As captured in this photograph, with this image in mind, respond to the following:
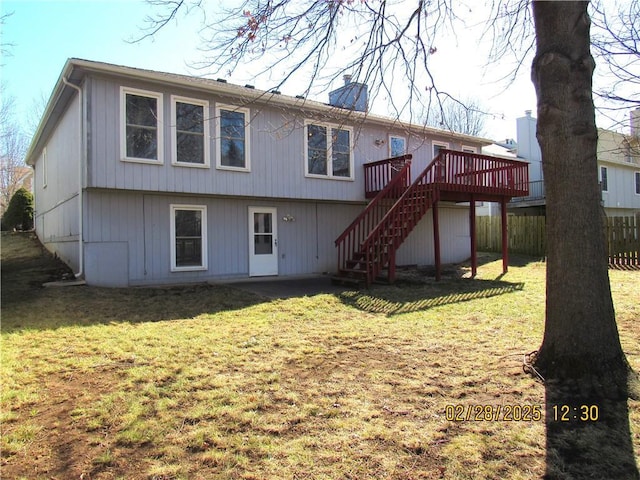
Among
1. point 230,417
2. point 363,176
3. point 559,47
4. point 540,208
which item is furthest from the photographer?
point 540,208

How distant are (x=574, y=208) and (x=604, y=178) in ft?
77.7

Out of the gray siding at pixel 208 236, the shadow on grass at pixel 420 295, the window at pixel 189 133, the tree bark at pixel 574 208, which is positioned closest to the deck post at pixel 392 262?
the shadow on grass at pixel 420 295

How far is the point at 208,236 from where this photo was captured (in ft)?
33.9

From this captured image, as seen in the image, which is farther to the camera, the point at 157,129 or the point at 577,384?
the point at 157,129

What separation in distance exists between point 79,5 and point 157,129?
14.6 feet

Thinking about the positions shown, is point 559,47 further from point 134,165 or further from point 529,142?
point 529,142

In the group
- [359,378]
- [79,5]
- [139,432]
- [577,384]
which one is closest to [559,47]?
[577,384]

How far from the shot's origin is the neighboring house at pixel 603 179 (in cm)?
2072

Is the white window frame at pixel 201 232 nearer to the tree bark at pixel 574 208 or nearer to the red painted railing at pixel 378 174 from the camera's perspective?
the red painted railing at pixel 378 174

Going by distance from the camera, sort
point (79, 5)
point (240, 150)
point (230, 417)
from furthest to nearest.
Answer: point (240, 150), point (79, 5), point (230, 417)

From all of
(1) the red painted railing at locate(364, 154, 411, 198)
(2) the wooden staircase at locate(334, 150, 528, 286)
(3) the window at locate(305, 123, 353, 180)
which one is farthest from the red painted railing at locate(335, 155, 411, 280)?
(3) the window at locate(305, 123, 353, 180)

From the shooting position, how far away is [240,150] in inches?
408

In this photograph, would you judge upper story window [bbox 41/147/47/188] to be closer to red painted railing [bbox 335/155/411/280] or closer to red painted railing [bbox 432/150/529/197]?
red painted railing [bbox 335/155/411/280]

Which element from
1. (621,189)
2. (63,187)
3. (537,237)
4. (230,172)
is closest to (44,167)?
(63,187)
